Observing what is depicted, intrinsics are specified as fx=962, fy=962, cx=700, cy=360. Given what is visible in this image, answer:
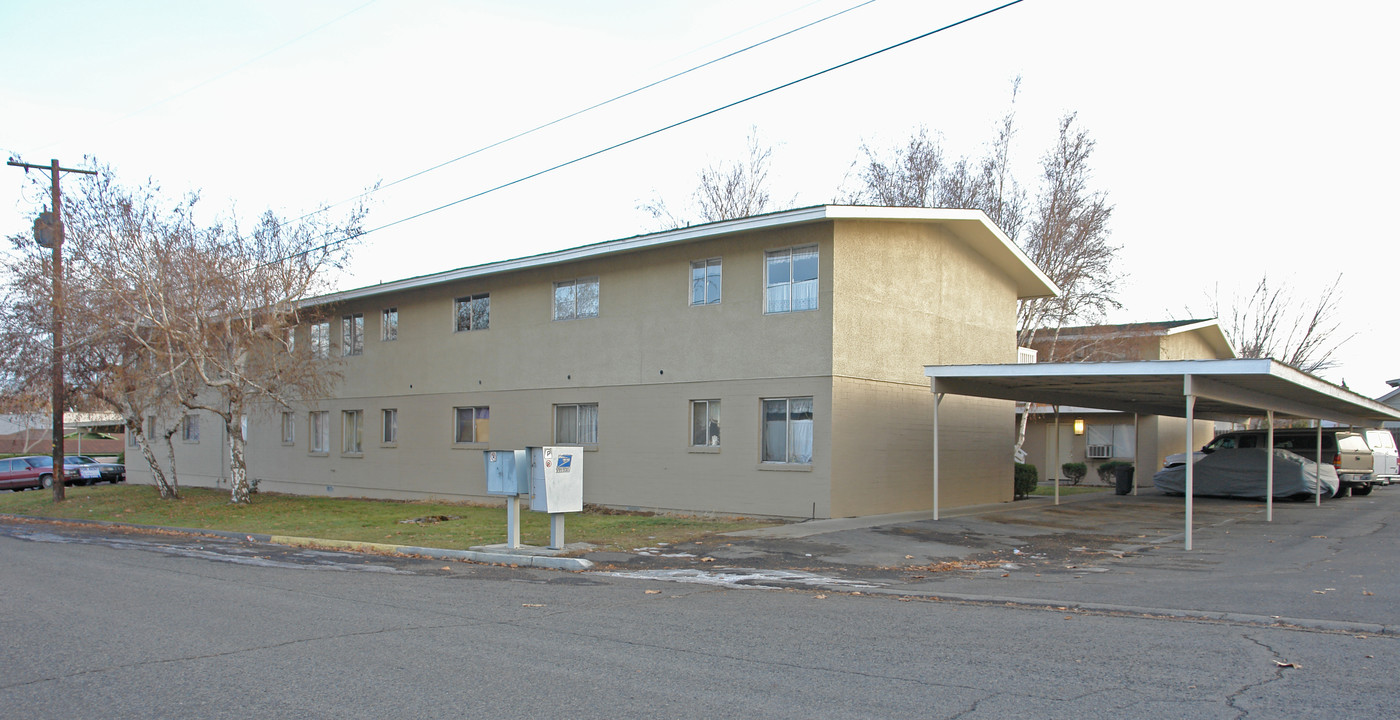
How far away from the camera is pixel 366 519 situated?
65.9ft

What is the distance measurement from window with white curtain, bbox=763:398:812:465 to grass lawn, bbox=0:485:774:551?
53.8 inches

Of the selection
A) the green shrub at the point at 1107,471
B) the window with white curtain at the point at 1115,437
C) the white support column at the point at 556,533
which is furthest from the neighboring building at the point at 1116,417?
the white support column at the point at 556,533

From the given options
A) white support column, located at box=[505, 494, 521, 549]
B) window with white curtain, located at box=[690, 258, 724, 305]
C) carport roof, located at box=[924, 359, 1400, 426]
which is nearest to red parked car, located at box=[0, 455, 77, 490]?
window with white curtain, located at box=[690, 258, 724, 305]

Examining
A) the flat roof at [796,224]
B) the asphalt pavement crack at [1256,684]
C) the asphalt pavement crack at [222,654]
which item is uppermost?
the flat roof at [796,224]

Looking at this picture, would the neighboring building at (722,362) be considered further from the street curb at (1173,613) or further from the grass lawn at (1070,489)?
the street curb at (1173,613)

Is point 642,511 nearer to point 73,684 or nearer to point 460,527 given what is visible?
point 460,527

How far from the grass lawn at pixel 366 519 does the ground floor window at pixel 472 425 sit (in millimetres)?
1717

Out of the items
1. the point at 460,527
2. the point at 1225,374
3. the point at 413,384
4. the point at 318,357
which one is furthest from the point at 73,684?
the point at 318,357

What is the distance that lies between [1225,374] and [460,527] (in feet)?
42.6

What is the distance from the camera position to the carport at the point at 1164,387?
14.6 meters

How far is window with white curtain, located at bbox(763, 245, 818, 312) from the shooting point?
1845cm

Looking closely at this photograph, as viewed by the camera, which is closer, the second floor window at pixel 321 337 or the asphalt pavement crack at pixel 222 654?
the asphalt pavement crack at pixel 222 654

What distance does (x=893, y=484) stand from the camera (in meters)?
19.8

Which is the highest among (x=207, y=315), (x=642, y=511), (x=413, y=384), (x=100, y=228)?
(x=100, y=228)
